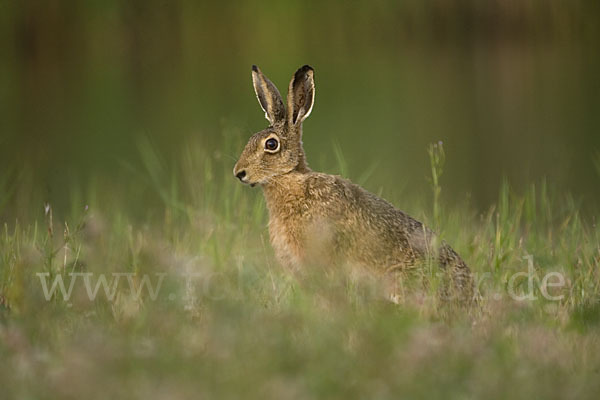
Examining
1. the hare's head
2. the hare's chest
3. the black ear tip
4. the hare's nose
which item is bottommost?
the hare's chest

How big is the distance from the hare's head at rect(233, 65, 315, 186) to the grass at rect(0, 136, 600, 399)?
656 millimetres

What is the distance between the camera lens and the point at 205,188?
743 centimetres

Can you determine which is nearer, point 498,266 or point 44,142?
point 498,266

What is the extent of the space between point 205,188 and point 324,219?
6.45 ft

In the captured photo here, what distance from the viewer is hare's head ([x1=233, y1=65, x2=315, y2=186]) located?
5949mm

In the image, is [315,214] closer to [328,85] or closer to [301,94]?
[301,94]

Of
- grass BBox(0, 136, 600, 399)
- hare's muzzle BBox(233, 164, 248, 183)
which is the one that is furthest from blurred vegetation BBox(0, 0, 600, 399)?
A: hare's muzzle BBox(233, 164, 248, 183)

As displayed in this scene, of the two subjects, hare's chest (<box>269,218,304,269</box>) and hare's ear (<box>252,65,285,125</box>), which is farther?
hare's ear (<box>252,65,285,125</box>)

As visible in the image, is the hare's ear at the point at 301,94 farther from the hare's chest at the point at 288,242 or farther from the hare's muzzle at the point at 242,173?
the hare's chest at the point at 288,242

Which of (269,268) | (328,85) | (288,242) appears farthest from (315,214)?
(328,85)

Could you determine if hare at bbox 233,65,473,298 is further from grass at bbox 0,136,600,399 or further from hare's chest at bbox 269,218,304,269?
grass at bbox 0,136,600,399

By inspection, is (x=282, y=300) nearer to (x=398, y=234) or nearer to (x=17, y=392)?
(x=398, y=234)

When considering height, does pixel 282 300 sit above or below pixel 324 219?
below

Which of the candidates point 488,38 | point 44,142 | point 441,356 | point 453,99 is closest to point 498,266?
point 441,356
